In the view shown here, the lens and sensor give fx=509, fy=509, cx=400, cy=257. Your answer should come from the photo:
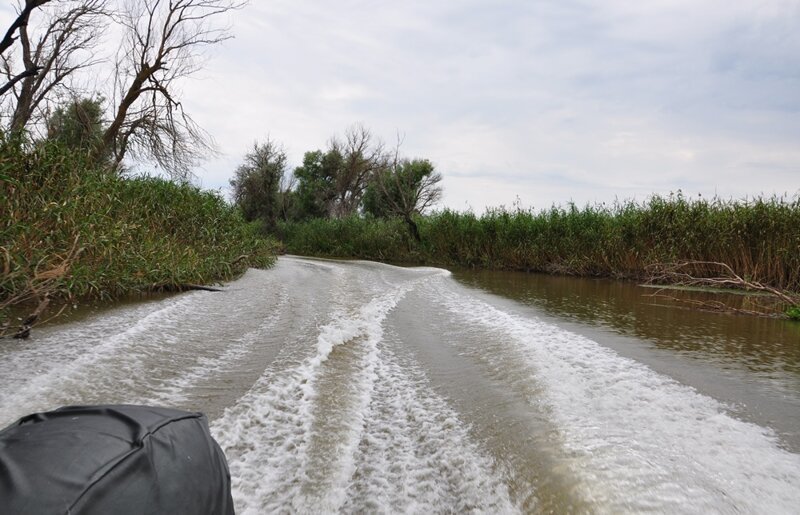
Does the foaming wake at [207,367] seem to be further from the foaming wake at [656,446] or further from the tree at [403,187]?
the tree at [403,187]

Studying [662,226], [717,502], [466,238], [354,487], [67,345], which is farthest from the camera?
[466,238]

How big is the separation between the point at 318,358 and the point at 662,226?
33.3ft

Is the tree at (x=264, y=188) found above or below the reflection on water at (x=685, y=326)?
above

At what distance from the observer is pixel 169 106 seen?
15.6 meters

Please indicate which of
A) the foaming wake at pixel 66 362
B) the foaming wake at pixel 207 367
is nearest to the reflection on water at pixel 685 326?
the foaming wake at pixel 207 367

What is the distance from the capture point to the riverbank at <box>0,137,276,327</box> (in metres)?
4.71

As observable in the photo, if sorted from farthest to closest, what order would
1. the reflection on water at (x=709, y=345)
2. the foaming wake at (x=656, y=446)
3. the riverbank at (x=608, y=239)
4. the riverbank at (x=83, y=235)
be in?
the riverbank at (x=608, y=239) → the riverbank at (x=83, y=235) → the reflection on water at (x=709, y=345) → the foaming wake at (x=656, y=446)

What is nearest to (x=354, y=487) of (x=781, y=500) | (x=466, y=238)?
(x=781, y=500)

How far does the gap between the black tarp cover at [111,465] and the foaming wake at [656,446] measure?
1.40 m

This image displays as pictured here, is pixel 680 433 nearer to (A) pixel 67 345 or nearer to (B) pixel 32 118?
(A) pixel 67 345

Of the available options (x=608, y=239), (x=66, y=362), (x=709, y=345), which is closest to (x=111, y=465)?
(x=66, y=362)

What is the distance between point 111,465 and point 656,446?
2.18 meters

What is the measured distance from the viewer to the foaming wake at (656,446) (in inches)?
73.9

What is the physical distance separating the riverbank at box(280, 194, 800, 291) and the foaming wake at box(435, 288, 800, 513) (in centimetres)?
732
